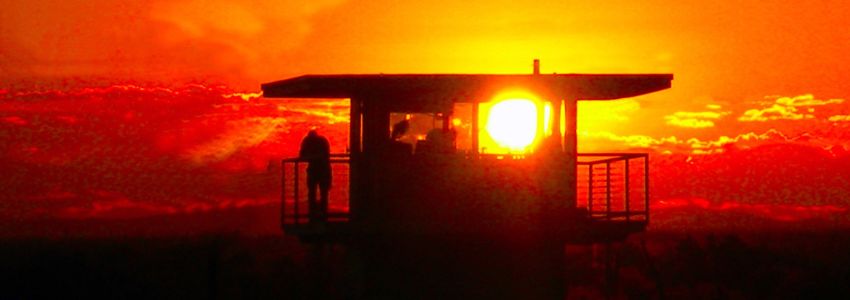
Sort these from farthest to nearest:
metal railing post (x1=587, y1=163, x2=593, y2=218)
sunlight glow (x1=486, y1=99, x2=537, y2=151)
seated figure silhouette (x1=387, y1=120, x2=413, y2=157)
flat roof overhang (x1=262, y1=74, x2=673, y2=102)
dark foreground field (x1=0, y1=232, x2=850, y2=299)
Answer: dark foreground field (x1=0, y1=232, x2=850, y2=299) → metal railing post (x1=587, y1=163, x2=593, y2=218) → seated figure silhouette (x1=387, y1=120, x2=413, y2=157) → sunlight glow (x1=486, y1=99, x2=537, y2=151) → flat roof overhang (x1=262, y1=74, x2=673, y2=102)

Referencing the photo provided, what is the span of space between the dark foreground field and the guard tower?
2015 cm

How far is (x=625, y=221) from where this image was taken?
2906 cm

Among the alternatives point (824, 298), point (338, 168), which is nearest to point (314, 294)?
point (824, 298)

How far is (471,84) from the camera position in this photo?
27.8 metres

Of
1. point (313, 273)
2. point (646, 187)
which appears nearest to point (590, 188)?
point (646, 187)

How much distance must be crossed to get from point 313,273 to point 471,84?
115ft

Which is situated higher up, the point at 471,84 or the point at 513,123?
the point at 471,84

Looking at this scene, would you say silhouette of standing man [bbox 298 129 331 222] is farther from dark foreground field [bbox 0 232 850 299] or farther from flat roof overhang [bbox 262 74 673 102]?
dark foreground field [bbox 0 232 850 299]

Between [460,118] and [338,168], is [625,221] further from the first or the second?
[338,168]

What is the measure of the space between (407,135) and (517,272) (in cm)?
332

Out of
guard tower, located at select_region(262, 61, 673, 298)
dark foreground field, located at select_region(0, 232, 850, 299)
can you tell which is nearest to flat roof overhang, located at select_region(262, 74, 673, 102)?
guard tower, located at select_region(262, 61, 673, 298)

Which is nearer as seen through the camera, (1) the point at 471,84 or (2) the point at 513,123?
(1) the point at 471,84

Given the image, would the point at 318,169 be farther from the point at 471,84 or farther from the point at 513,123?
the point at 513,123

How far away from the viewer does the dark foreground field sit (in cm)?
6041
